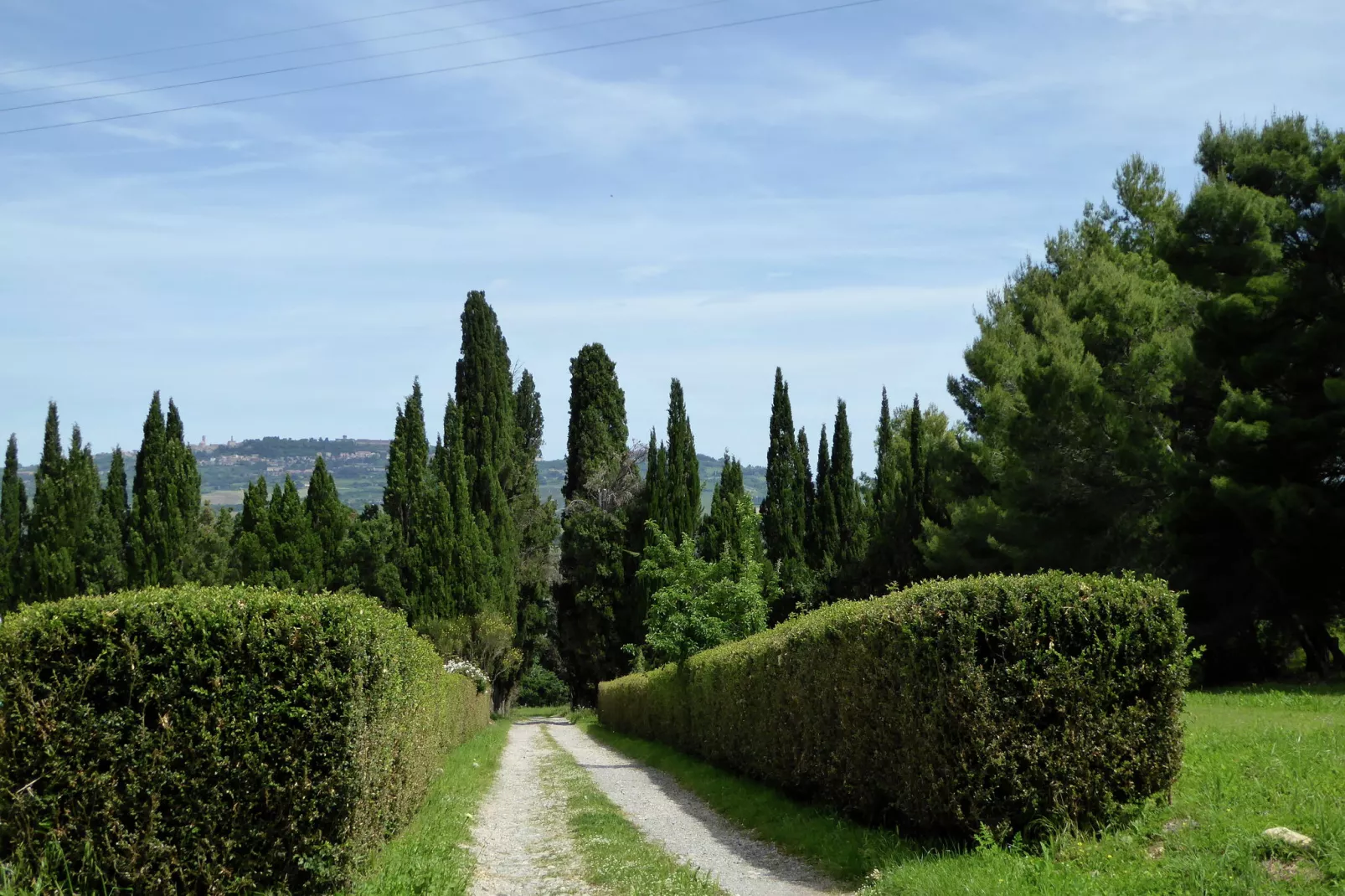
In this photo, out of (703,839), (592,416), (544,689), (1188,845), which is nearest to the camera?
(1188,845)

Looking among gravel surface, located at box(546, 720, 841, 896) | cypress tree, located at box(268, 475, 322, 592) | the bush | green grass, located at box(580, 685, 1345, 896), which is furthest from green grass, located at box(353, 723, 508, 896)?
the bush

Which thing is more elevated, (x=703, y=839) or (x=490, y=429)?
(x=490, y=429)

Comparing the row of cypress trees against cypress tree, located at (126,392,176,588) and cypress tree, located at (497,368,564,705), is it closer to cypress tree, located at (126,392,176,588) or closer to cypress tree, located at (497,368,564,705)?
cypress tree, located at (126,392,176,588)

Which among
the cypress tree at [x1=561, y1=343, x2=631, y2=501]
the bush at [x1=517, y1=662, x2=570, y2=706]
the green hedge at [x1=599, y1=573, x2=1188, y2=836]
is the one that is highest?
the cypress tree at [x1=561, y1=343, x2=631, y2=501]

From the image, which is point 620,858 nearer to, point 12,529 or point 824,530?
point 824,530

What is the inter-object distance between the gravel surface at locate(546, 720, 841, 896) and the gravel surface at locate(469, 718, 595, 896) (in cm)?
91

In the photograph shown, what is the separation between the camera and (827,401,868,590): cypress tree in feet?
180

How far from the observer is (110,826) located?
21.1ft

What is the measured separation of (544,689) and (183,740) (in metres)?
75.8

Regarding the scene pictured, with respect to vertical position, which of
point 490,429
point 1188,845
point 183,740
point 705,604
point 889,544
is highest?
point 490,429

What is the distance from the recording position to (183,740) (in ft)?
21.7

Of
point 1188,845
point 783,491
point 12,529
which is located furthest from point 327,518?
point 1188,845

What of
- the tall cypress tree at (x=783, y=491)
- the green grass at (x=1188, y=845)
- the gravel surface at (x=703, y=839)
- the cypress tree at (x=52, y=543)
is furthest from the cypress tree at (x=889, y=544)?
the cypress tree at (x=52, y=543)

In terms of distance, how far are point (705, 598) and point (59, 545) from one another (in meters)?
38.3
